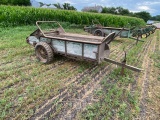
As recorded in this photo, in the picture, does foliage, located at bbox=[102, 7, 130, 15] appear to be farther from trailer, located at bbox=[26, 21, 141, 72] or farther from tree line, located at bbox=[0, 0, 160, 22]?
trailer, located at bbox=[26, 21, 141, 72]

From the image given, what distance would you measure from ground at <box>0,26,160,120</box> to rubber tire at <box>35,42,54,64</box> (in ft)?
0.59

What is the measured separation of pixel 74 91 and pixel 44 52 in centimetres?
195

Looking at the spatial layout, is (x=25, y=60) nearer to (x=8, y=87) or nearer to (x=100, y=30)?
(x=8, y=87)

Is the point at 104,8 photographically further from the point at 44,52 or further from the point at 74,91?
the point at 74,91

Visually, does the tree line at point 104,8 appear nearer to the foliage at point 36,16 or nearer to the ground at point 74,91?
the foliage at point 36,16

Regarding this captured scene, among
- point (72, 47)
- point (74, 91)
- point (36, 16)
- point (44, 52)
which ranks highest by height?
point (36, 16)

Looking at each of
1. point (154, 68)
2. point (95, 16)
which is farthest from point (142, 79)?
point (95, 16)

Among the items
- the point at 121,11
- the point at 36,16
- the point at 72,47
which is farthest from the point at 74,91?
the point at 121,11

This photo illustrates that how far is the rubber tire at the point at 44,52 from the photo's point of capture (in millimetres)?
4039

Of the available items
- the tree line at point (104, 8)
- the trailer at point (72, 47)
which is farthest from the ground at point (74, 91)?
the tree line at point (104, 8)

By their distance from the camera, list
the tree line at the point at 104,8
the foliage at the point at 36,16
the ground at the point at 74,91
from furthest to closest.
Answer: the tree line at the point at 104,8, the foliage at the point at 36,16, the ground at the point at 74,91

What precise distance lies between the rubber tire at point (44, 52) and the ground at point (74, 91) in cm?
18

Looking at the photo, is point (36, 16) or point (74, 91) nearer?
point (74, 91)

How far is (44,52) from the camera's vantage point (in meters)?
4.28
